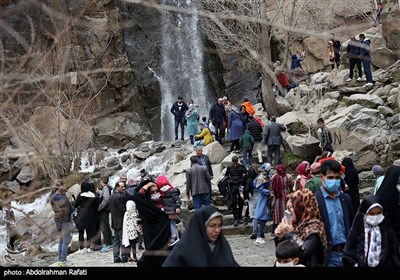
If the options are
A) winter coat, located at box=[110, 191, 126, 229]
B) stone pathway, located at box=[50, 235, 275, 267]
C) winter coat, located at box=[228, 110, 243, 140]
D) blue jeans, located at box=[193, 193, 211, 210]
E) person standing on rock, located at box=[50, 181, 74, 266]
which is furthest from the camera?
winter coat, located at box=[228, 110, 243, 140]

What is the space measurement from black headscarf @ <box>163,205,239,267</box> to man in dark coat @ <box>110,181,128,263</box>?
5.90 m

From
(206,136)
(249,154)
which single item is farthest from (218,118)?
(249,154)

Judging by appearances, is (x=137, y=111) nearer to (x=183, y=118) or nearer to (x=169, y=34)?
(x=169, y=34)

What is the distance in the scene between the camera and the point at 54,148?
960 inches

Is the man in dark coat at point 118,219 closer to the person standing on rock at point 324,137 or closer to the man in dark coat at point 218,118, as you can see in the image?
the person standing on rock at point 324,137

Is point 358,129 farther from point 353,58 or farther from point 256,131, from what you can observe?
point 353,58

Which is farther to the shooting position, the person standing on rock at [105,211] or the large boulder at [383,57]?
the large boulder at [383,57]

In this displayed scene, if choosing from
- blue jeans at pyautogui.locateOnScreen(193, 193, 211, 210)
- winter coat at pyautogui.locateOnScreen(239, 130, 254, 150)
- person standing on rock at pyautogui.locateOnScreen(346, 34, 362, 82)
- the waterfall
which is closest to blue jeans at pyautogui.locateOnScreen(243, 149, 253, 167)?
winter coat at pyautogui.locateOnScreen(239, 130, 254, 150)

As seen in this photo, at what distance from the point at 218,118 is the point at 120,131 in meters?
12.7

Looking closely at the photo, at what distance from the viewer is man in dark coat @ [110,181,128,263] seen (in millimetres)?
10781

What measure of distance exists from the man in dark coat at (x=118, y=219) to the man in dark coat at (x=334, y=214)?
16.7ft

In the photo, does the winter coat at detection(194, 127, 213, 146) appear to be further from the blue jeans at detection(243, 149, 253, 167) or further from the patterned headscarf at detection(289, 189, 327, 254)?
the patterned headscarf at detection(289, 189, 327, 254)

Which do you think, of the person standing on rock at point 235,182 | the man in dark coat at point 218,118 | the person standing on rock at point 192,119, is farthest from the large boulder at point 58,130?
the person standing on rock at point 235,182

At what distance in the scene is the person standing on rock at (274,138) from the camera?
15438 mm
